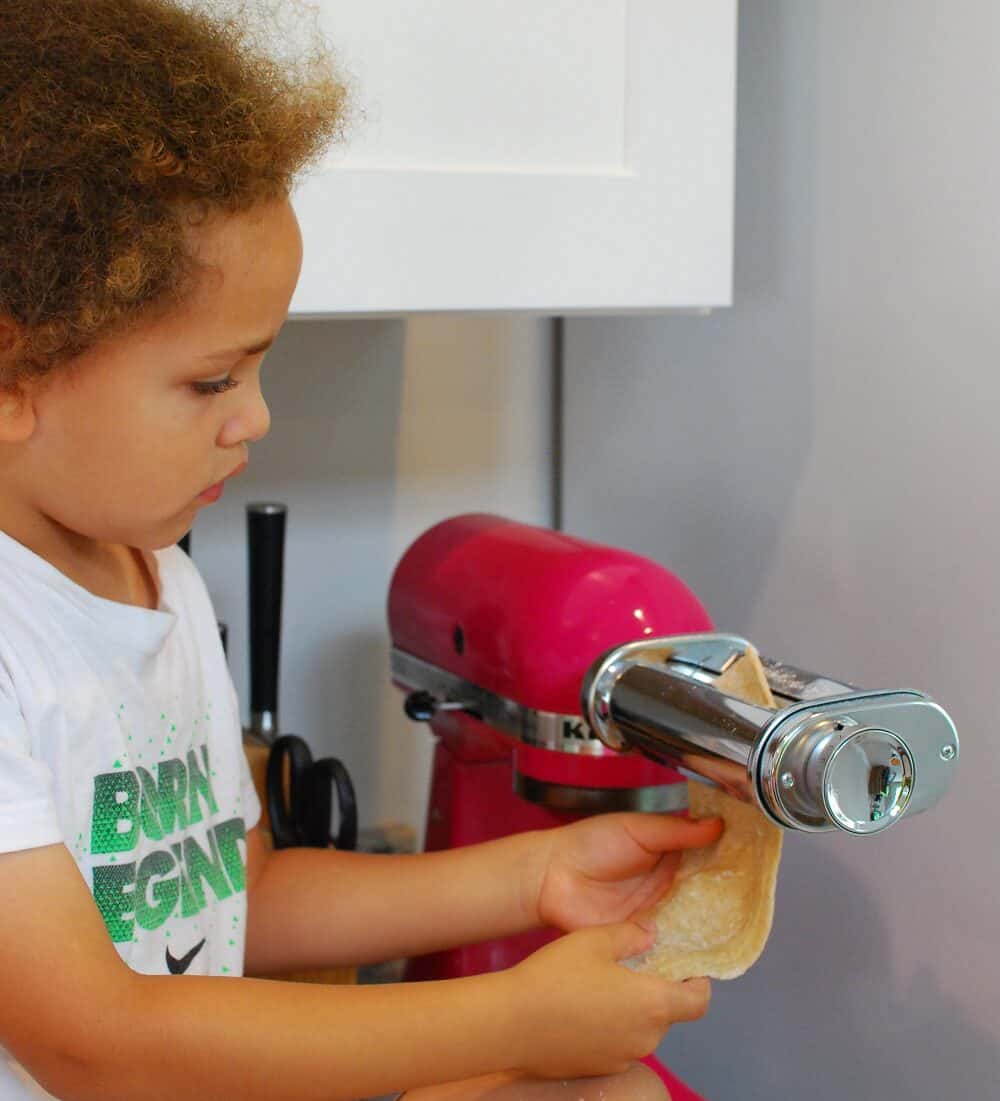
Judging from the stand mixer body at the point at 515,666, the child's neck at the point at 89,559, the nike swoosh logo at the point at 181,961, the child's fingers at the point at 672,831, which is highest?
the child's neck at the point at 89,559

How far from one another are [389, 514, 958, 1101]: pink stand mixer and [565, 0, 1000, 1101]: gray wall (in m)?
0.20

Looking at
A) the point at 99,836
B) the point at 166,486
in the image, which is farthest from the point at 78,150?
the point at 99,836

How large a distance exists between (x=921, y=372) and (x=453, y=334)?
18.2 inches

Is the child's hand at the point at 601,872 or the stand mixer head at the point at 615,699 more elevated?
the stand mixer head at the point at 615,699

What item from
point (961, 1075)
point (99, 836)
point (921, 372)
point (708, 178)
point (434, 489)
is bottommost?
point (961, 1075)

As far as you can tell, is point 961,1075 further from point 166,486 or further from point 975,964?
point 166,486

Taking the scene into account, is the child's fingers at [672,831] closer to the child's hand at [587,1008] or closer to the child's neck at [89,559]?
the child's hand at [587,1008]

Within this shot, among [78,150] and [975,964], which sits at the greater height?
[78,150]

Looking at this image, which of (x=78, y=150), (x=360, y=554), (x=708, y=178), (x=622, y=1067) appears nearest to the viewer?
(x=78, y=150)

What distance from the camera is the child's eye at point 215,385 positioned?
2.06ft

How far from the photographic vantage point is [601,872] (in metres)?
0.82

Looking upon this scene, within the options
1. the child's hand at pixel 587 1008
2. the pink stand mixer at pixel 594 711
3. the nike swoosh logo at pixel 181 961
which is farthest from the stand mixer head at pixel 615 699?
the nike swoosh logo at pixel 181 961

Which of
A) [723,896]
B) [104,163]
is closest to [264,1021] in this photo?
[723,896]

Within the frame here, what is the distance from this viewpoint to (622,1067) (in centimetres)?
70
